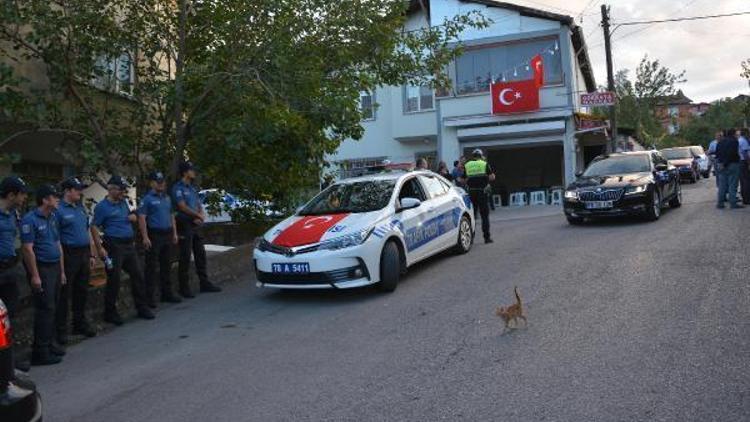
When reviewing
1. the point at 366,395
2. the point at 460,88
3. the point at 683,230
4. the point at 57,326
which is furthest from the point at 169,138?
the point at 460,88

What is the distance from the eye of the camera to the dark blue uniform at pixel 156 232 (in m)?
8.55

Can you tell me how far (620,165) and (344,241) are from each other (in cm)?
797

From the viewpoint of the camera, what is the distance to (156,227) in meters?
8.59

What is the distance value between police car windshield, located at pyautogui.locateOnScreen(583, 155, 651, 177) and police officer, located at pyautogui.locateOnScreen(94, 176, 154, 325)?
30.5 feet

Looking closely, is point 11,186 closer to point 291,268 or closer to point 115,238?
point 115,238

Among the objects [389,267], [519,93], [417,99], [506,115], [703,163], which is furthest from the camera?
[703,163]

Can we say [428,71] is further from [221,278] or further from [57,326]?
[57,326]

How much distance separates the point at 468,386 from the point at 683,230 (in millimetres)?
7913

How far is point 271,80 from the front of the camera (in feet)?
29.5

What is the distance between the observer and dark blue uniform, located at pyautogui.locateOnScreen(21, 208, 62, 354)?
21.2 ft

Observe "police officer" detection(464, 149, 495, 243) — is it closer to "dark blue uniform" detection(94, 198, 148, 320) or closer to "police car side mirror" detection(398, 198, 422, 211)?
"police car side mirror" detection(398, 198, 422, 211)

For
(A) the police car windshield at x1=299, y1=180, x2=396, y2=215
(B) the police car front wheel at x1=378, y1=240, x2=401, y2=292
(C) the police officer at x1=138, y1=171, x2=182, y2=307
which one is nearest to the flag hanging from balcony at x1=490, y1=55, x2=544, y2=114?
(A) the police car windshield at x1=299, y1=180, x2=396, y2=215

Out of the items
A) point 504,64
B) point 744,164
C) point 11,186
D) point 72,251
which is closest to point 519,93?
point 504,64

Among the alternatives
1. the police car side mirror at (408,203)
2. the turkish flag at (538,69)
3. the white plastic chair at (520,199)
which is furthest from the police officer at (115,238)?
the turkish flag at (538,69)
